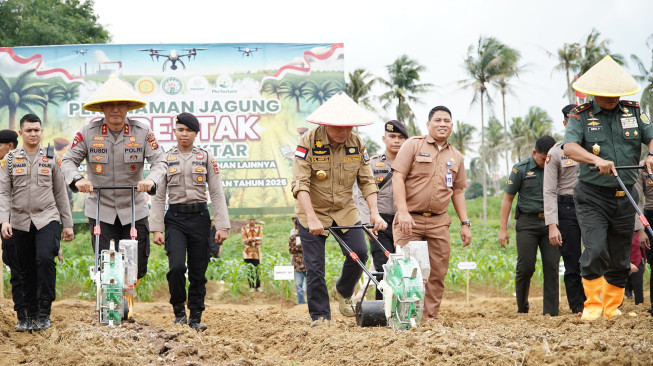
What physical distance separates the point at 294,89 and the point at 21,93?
6473 mm

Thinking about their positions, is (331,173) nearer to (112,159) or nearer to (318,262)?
(318,262)

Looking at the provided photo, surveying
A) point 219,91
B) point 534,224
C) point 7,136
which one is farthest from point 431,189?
point 219,91

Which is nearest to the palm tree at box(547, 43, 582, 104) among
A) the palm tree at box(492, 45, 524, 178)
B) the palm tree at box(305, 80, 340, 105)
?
the palm tree at box(492, 45, 524, 178)

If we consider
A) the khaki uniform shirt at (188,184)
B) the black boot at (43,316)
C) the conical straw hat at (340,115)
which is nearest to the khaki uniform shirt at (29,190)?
the black boot at (43,316)

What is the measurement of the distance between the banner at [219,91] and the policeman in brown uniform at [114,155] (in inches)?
390

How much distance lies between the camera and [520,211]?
335 inches

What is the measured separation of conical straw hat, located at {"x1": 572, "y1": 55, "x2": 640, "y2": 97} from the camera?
246 inches

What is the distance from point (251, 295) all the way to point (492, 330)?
856 centimetres

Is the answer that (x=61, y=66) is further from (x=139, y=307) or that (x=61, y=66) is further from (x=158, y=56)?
(x=139, y=307)

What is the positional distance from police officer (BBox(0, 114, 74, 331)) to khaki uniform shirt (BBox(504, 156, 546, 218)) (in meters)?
5.00

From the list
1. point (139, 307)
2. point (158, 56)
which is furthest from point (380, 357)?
point (158, 56)

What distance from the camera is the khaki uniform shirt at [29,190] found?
738cm

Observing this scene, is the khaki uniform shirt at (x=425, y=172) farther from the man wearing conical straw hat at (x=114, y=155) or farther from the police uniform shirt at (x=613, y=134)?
the man wearing conical straw hat at (x=114, y=155)

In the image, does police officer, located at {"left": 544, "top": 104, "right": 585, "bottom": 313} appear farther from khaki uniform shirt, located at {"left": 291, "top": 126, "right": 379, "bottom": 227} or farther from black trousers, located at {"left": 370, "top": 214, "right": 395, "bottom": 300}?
khaki uniform shirt, located at {"left": 291, "top": 126, "right": 379, "bottom": 227}
